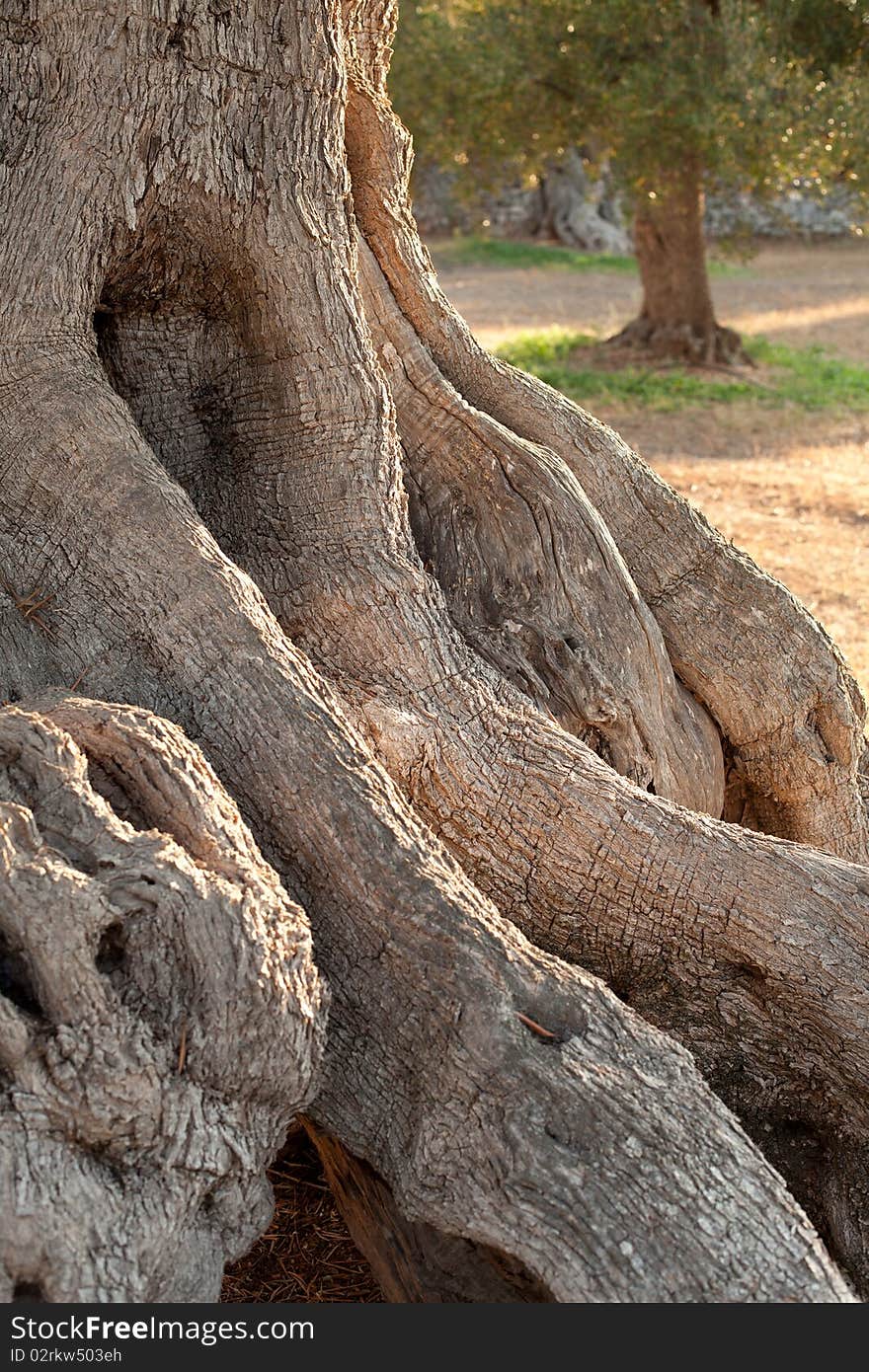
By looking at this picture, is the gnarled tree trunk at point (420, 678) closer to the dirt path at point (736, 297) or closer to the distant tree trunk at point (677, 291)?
the distant tree trunk at point (677, 291)

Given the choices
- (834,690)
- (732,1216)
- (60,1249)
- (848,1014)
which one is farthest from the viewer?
(834,690)

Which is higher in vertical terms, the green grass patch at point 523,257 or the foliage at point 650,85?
the foliage at point 650,85

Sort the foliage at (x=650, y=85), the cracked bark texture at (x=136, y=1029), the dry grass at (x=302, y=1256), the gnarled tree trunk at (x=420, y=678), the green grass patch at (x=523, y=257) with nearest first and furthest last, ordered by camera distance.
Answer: the cracked bark texture at (x=136, y=1029) < the gnarled tree trunk at (x=420, y=678) < the dry grass at (x=302, y=1256) < the foliage at (x=650, y=85) < the green grass patch at (x=523, y=257)

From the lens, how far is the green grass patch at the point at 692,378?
15.6 metres

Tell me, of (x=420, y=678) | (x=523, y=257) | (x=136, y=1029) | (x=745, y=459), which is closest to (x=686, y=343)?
(x=745, y=459)

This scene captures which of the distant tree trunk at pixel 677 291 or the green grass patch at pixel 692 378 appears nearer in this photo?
the green grass patch at pixel 692 378

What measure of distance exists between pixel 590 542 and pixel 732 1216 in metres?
2.27

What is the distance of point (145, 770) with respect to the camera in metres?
2.74

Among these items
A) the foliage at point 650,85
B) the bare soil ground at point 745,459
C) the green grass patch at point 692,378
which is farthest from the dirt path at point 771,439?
the foliage at point 650,85

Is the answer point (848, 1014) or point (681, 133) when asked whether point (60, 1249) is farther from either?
point (681, 133)


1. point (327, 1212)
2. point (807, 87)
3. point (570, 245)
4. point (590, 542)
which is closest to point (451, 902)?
point (327, 1212)

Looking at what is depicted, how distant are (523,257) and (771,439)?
1731 cm

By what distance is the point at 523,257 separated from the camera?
29766 mm

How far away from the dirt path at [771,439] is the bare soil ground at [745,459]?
2cm
